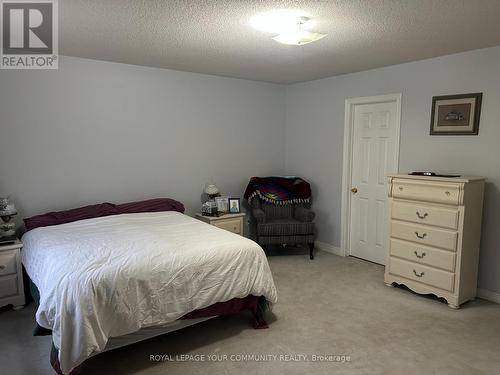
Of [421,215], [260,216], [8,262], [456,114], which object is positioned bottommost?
[8,262]

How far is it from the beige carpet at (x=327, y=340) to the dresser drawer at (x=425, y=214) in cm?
76

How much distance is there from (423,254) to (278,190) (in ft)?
6.74

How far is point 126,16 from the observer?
8.34 ft

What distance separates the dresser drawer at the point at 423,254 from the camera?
324cm

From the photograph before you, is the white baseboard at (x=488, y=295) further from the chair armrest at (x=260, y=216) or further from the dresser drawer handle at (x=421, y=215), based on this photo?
the chair armrest at (x=260, y=216)

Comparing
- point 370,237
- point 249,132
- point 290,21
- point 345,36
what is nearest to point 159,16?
point 290,21

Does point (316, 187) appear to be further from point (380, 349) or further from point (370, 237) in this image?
point (380, 349)

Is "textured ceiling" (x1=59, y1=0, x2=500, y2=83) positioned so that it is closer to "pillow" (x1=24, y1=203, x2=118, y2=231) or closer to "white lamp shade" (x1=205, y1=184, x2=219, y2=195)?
"white lamp shade" (x1=205, y1=184, x2=219, y2=195)

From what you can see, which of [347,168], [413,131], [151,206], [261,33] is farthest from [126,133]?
[413,131]

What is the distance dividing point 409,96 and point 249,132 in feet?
7.01

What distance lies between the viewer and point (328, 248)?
198 inches

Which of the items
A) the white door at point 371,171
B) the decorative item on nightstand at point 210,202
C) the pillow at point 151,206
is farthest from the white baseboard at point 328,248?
the pillow at point 151,206

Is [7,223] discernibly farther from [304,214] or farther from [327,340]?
[304,214]

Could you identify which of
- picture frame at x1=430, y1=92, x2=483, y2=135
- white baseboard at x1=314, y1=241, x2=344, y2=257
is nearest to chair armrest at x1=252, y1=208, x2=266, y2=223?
white baseboard at x1=314, y1=241, x2=344, y2=257
